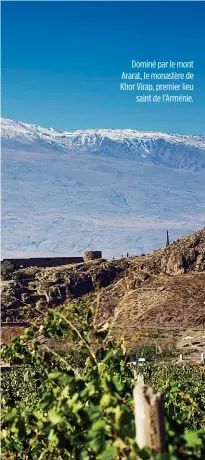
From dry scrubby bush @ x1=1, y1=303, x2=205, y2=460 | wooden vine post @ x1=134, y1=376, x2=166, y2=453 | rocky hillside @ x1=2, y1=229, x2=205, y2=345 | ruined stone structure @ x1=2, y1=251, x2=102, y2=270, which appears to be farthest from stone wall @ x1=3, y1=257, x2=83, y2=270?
wooden vine post @ x1=134, y1=376, x2=166, y2=453

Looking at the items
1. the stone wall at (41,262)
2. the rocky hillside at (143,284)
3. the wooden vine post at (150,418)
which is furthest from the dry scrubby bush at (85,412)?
the stone wall at (41,262)

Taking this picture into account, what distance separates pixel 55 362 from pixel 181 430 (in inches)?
84.8

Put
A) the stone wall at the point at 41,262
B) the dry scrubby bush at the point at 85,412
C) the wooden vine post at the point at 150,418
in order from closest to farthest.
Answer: the wooden vine post at the point at 150,418 < the dry scrubby bush at the point at 85,412 < the stone wall at the point at 41,262

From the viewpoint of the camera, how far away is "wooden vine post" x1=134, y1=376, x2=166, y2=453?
13.1ft

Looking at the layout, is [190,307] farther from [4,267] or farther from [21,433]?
[21,433]

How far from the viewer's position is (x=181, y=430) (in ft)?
14.6

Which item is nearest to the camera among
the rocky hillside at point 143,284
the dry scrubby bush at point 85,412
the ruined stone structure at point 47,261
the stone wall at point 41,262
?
the dry scrubby bush at point 85,412

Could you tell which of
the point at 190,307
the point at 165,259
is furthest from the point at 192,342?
the point at 165,259

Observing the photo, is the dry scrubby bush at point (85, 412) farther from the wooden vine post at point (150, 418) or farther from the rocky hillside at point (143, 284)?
the rocky hillside at point (143, 284)

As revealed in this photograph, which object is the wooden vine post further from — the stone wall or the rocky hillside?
the stone wall

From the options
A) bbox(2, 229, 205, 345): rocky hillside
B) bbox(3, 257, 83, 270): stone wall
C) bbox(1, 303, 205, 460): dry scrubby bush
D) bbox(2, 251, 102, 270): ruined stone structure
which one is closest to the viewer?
bbox(1, 303, 205, 460): dry scrubby bush

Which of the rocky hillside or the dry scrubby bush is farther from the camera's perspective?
the rocky hillside

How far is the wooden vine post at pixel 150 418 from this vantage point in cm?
400

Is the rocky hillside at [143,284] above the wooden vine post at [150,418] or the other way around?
the other way around
